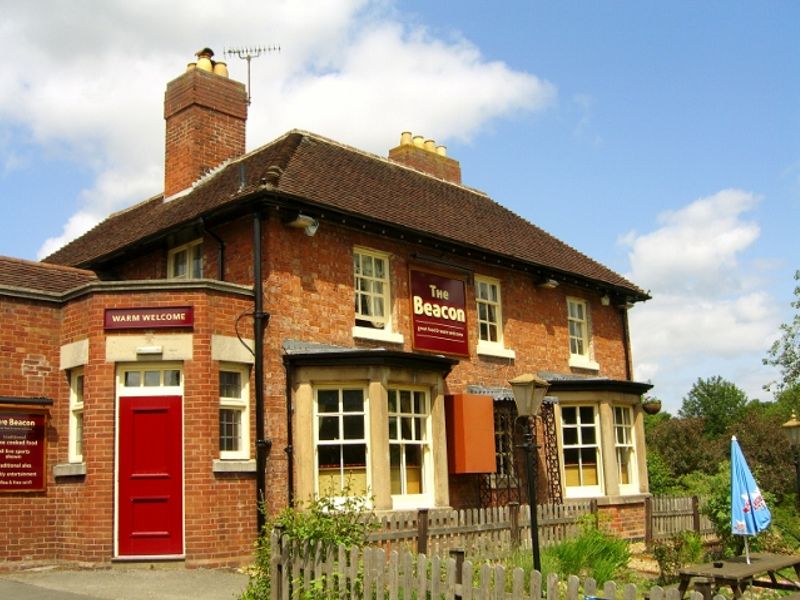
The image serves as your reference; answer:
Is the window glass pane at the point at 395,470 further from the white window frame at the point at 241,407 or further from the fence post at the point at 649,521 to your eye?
the fence post at the point at 649,521

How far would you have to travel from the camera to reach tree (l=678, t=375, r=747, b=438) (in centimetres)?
7075

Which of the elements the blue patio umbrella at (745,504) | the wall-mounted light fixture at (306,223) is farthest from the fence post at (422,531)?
the wall-mounted light fixture at (306,223)

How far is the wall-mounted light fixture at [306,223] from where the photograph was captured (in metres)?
15.0

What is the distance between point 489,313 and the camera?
19141mm

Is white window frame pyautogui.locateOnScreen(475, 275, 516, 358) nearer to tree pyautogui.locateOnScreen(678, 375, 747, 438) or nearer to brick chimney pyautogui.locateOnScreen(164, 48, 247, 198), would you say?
brick chimney pyautogui.locateOnScreen(164, 48, 247, 198)

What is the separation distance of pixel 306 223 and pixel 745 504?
814 cm

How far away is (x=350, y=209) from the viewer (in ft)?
52.2

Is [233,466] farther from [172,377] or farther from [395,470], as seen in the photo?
[395,470]

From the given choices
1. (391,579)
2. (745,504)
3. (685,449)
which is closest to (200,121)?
(745,504)

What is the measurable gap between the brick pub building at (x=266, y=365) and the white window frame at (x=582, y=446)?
0.14 feet

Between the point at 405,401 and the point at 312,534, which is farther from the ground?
the point at 405,401

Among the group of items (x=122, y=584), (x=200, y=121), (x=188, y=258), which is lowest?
(x=122, y=584)

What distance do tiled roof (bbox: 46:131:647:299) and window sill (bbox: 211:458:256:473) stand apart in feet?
14.0

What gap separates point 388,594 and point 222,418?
6.98 meters
